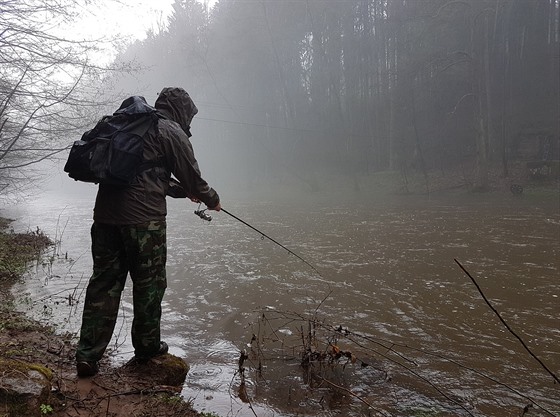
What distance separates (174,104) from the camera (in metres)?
3.29

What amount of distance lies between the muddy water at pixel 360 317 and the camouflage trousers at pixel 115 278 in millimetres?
636

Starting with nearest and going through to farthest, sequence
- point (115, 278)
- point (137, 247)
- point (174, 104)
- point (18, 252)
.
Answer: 1. point (137, 247)
2. point (115, 278)
3. point (174, 104)
4. point (18, 252)

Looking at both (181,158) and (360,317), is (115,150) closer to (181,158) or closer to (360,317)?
(181,158)

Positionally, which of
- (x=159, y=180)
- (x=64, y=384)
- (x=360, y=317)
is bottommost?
(x=360, y=317)

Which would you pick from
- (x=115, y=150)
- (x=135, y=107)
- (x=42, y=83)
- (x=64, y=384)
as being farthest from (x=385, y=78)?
(x=64, y=384)

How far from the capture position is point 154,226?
2912 mm

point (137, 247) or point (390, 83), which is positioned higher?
point (390, 83)

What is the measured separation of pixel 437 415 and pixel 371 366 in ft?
2.56

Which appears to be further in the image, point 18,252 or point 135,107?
point 18,252

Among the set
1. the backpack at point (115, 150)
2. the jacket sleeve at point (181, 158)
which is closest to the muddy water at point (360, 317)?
the jacket sleeve at point (181, 158)

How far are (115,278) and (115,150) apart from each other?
3.14 feet

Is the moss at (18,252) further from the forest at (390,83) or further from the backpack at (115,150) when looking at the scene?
the backpack at (115,150)

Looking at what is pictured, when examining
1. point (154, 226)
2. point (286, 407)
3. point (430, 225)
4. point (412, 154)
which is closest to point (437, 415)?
point (286, 407)

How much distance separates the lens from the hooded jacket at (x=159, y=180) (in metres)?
2.83
